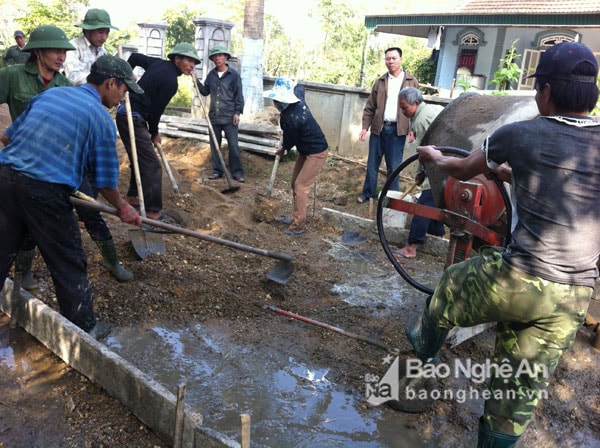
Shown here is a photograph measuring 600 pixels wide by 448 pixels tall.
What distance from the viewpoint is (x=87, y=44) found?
18.0ft

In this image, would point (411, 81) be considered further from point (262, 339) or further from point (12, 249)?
point (12, 249)

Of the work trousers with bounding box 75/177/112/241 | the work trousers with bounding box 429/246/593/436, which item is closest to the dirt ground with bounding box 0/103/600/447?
the work trousers with bounding box 75/177/112/241

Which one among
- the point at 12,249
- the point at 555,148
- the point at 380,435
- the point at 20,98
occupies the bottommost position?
the point at 380,435

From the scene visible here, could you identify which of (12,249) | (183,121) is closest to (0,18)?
(183,121)

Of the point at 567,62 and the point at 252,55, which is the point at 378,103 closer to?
the point at 252,55

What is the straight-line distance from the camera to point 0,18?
32.2 metres

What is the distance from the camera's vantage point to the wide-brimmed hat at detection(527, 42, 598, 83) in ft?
6.69

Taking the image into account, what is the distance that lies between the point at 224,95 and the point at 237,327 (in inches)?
202

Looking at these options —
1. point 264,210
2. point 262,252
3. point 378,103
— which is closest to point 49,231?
point 262,252

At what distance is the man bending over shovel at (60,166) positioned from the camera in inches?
116

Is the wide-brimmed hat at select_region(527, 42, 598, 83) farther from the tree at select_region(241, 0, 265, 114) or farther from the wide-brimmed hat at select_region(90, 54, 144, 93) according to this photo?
the tree at select_region(241, 0, 265, 114)

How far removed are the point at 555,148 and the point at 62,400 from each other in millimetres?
2701

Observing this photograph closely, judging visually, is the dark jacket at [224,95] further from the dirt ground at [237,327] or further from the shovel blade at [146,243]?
the shovel blade at [146,243]

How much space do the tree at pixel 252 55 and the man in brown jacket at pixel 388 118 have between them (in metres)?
4.45
